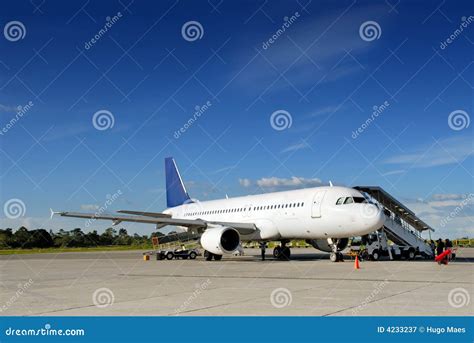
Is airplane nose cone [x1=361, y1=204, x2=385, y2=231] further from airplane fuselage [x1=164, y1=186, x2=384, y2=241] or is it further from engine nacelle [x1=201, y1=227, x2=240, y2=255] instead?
engine nacelle [x1=201, y1=227, x2=240, y2=255]

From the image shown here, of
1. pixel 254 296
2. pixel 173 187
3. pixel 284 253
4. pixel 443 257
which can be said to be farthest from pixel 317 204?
pixel 173 187

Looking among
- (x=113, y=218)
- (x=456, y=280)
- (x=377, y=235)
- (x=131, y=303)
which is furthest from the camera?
(x=113, y=218)

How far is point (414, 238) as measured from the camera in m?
27.0

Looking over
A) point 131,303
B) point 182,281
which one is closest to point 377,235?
point 182,281

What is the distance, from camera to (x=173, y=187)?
43.2 metres

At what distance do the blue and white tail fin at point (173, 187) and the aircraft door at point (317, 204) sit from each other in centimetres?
1797

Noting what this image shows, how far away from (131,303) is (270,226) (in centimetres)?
1689

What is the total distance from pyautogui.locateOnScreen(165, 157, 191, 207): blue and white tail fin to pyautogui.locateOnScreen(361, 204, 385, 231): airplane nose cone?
68.3 feet

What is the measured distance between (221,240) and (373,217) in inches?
292

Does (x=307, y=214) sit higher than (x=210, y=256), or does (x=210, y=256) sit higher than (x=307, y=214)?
(x=307, y=214)

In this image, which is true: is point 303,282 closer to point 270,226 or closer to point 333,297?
point 333,297

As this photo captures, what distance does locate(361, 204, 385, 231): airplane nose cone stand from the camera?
21.6 m

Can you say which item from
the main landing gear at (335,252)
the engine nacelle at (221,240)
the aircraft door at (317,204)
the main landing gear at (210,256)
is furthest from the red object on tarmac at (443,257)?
the main landing gear at (210,256)

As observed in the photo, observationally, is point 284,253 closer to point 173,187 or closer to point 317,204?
point 317,204
